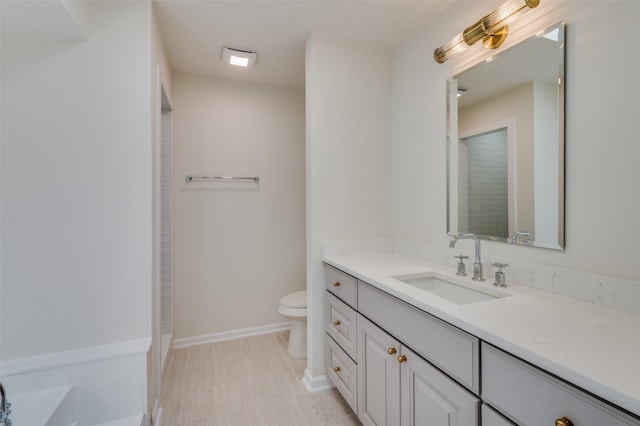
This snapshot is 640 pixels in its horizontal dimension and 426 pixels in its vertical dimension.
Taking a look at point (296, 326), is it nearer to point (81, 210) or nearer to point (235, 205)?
point (235, 205)

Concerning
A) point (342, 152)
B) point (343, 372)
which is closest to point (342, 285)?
point (343, 372)

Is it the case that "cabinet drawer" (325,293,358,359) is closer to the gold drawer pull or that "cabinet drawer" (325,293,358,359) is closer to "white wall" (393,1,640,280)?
"white wall" (393,1,640,280)

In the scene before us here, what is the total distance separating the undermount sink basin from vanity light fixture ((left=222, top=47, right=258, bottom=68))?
194 cm

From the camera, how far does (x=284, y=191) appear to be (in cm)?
298

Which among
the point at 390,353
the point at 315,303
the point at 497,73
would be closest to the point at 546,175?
the point at 497,73

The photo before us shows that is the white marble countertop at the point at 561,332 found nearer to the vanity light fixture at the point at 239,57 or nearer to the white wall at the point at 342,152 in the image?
the white wall at the point at 342,152

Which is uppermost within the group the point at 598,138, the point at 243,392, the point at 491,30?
the point at 491,30

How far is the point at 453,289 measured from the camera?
152 cm

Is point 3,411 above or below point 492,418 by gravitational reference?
below

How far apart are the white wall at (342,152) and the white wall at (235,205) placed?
0.96 meters

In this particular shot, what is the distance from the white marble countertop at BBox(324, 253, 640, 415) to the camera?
634mm

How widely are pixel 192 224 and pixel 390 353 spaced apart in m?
2.04

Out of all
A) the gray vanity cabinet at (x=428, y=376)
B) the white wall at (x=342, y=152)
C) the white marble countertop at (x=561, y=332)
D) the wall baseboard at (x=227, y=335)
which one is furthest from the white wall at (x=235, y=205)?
the white marble countertop at (x=561, y=332)

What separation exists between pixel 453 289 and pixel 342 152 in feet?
3.63
